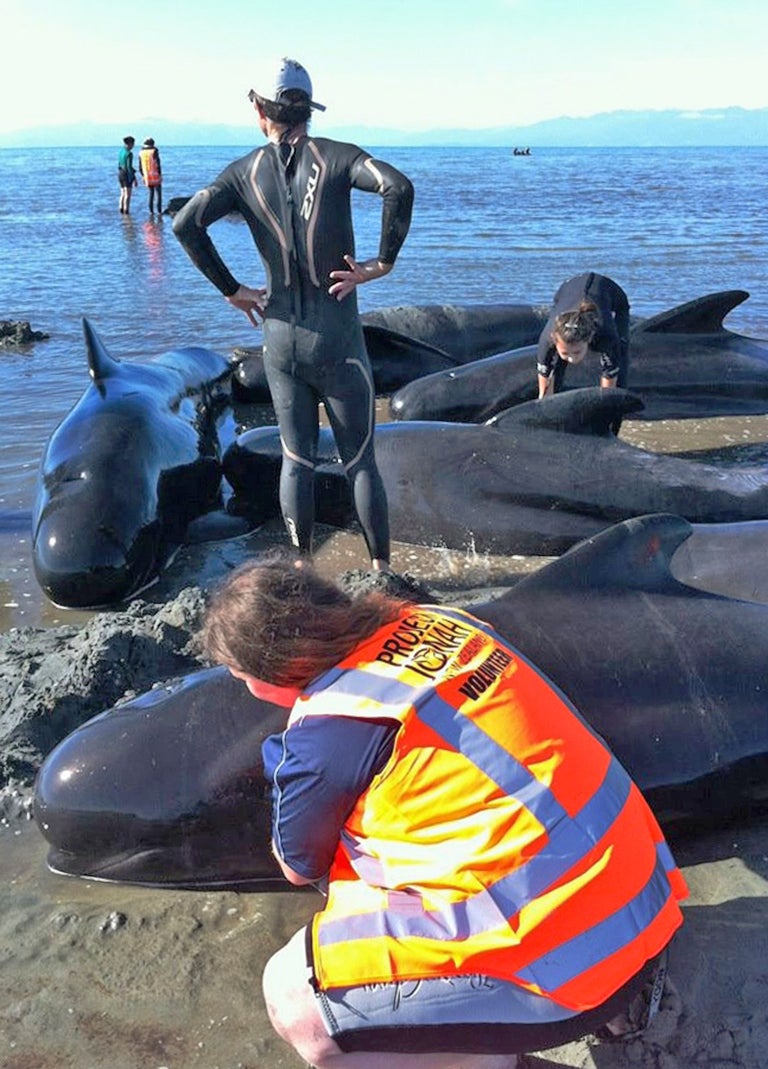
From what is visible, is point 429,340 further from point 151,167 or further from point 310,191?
point 151,167

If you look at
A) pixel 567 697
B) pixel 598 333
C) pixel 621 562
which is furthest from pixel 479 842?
pixel 598 333

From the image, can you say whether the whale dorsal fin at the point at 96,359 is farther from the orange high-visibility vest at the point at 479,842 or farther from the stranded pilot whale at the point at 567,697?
the orange high-visibility vest at the point at 479,842

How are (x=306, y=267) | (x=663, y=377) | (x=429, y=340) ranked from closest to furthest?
(x=306, y=267)
(x=663, y=377)
(x=429, y=340)

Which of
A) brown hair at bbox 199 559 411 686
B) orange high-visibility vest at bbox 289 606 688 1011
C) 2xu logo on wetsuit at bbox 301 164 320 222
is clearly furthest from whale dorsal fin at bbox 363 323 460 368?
orange high-visibility vest at bbox 289 606 688 1011

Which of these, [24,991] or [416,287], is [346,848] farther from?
[416,287]

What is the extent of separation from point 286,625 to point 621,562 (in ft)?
6.28

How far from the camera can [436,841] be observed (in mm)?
2580

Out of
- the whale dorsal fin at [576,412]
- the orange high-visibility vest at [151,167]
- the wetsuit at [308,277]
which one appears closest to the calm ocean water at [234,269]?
the orange high-visibility vest at [151,167]

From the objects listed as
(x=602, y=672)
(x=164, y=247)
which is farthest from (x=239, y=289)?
(x=164, y=247)

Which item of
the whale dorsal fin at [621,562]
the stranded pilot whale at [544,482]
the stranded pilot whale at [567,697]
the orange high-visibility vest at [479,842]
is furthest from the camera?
the stranded pilot whale at [544,482]

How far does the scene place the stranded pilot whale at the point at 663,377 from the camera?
9.58 m

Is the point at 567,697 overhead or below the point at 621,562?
below

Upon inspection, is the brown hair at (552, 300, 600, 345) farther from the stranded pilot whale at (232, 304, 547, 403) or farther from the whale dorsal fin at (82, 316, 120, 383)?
the whale dorsal fin at (82, 316, 120, 383)

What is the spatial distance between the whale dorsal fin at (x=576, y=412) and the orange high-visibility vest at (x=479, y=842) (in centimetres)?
445
